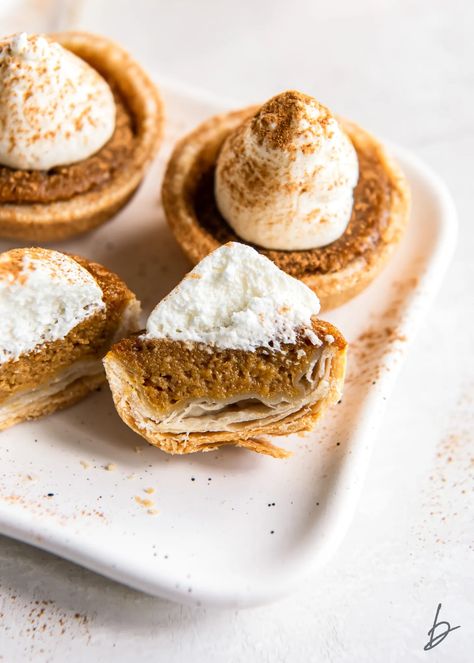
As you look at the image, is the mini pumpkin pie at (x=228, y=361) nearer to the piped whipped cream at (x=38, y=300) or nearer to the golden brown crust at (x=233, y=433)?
the golden brown crust at (x=233, y=433)

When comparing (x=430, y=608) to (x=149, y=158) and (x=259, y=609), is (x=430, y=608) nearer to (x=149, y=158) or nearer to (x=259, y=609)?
(x=259, y=609)

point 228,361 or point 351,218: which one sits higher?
point 351,218

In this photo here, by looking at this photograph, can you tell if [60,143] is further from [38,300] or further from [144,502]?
[144,502]

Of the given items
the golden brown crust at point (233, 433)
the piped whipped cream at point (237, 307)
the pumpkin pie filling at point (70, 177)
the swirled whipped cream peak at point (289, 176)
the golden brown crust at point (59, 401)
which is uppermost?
the swirled whipped cream peak at point (289, 176)

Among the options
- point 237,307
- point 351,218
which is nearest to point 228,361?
point 237,307

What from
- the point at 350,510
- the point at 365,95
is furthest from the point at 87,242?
the point at 365,95

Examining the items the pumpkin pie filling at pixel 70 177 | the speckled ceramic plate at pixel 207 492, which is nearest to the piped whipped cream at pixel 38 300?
the speckled ceramic plate at pixel 207 492
